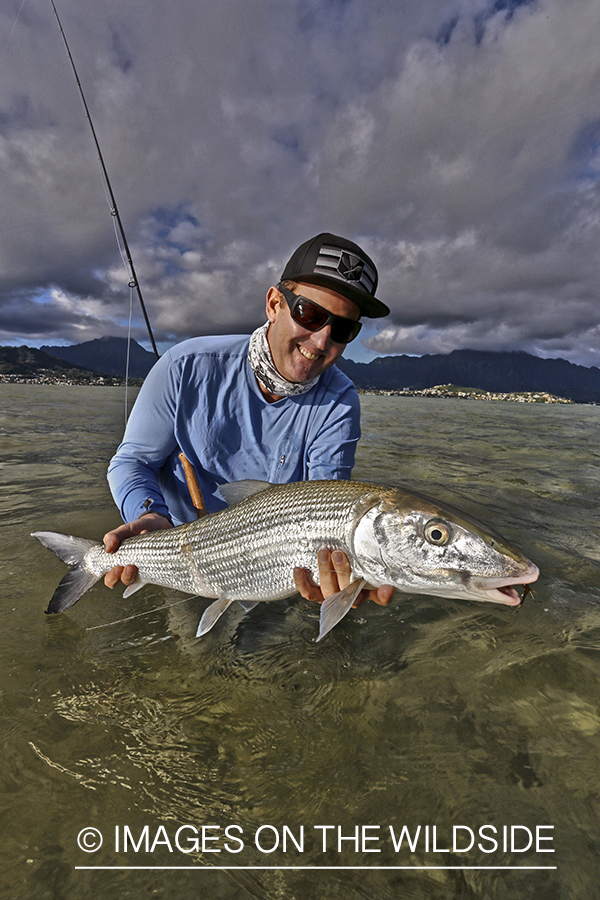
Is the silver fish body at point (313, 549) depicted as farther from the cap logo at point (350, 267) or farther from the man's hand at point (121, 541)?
the cap logo at point (350, 267)

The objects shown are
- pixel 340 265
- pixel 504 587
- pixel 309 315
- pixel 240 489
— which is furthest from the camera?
pixel 309 315

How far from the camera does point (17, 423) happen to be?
18969 mm

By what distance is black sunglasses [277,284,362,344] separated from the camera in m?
3.87

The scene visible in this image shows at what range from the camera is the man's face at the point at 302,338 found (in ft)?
12.7

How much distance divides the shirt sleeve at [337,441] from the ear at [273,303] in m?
1.17

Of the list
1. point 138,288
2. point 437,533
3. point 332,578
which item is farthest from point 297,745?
point 138,288

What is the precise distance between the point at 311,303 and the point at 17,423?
20012 millimetres

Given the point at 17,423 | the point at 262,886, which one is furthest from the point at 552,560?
the point at 17,423

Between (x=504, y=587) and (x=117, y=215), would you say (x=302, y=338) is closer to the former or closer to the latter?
(x=504, y=587)

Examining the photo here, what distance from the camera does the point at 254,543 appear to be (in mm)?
3174

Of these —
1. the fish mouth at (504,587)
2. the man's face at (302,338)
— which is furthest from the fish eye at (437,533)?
the man's face at (302,338)

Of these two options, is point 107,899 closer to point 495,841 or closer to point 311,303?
point 495,841

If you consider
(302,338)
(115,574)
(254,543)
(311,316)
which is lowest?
(115,574)
